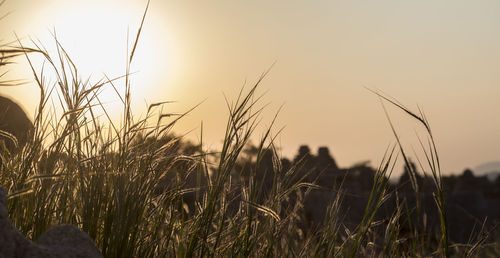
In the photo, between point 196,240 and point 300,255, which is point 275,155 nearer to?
point 300,255

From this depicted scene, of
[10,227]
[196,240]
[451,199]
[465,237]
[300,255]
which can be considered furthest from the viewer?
[451,199]

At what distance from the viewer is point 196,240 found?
72.4 inches

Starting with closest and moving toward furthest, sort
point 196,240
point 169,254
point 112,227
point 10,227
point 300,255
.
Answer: point 10,227 < point 112,227 < point 196,240 < point 169,254 < point 300,255

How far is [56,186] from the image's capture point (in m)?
1.92

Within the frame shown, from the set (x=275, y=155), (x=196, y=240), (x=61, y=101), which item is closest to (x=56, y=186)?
(x=61, y=101)

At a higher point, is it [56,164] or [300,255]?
[56,164]

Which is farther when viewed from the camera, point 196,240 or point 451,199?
point 451,199

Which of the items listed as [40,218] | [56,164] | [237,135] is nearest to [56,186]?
[40,218]

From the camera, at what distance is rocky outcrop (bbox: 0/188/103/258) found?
1.23 metres

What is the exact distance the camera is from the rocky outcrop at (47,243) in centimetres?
123

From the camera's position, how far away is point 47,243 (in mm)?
1353

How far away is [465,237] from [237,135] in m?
13.2

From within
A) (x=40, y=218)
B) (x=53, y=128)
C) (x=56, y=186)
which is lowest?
(x=40, y=218)

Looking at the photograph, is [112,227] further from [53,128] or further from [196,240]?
[53,128]
